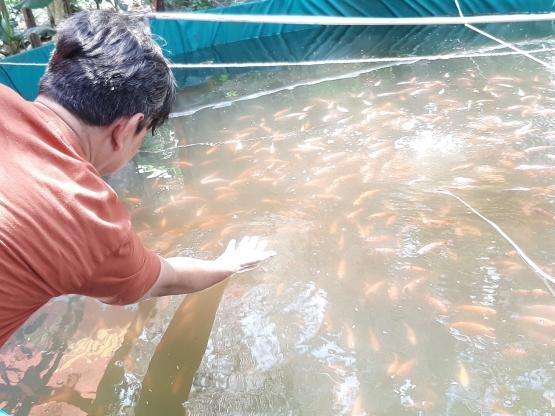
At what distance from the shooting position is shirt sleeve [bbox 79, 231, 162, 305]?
1391 mm

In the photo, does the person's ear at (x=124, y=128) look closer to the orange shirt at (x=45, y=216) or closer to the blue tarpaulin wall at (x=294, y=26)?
the orange shirt at (x=45, y=216)

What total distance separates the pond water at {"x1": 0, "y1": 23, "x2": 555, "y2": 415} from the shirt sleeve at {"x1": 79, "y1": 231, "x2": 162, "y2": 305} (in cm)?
109

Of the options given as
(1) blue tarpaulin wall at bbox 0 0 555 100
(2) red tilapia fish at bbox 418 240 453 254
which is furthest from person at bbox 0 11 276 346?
(1) blue tarpaulin wall at bbox 0 0 555 100

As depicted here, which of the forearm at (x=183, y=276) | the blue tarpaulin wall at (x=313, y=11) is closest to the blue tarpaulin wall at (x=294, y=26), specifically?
the blue tarpaulin wall at (x=313, y=11)

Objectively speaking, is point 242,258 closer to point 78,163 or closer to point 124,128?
point 124,128

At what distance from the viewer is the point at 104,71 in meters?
1.36

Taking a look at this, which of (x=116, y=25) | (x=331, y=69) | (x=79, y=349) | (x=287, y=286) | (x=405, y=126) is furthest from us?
(x=331, y=69)

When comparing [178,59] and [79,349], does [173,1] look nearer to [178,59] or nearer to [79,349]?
[178,59]

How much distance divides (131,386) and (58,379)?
45 centimetres

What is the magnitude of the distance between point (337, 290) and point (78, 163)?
6.85ft

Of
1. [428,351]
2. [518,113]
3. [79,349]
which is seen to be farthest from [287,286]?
[518,113]

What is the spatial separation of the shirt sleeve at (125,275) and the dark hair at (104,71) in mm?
416

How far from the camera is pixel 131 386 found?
2.52 meters

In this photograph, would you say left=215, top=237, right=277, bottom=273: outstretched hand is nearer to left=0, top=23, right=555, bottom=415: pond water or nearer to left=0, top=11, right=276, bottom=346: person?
left=0, top=23, right=555, bottom=415: pond water
